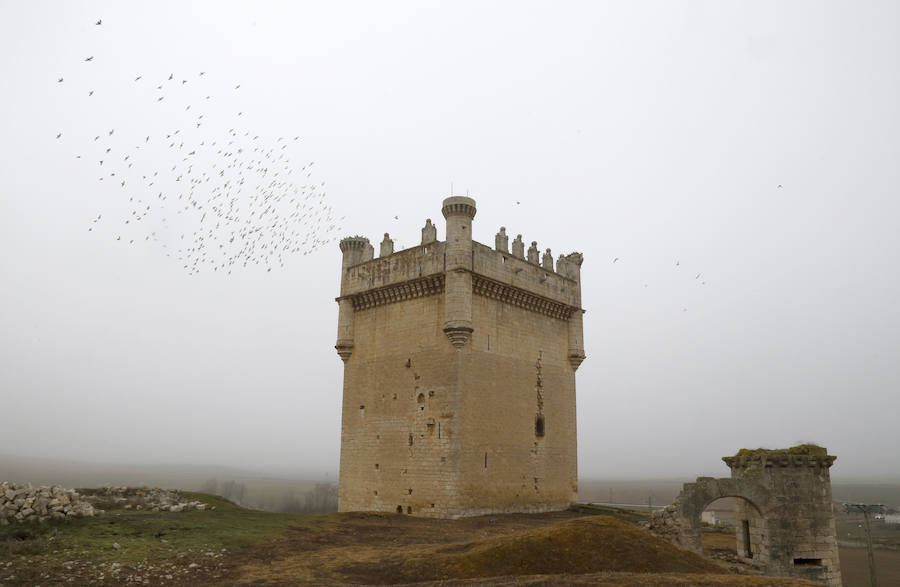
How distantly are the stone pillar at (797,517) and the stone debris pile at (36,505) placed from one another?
18.7 metres

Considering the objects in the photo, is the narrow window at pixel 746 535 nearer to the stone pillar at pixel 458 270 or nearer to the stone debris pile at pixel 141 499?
the stone pillar at pixel 458 270

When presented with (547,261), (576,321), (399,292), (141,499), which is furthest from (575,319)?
(141,499)

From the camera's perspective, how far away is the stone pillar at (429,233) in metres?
24.8

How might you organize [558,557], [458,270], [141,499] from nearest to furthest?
[558,557]
[141,499]
[458,270]

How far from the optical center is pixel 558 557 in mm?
13109

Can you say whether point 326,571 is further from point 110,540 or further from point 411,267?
point 411,267

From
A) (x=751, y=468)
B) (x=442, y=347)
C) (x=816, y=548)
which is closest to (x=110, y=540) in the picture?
(x=442, y=347)

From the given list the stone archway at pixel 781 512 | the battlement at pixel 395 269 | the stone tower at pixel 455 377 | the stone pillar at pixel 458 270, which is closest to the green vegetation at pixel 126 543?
the stone tower at pixel 455 377

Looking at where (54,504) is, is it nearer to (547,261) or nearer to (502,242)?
(502,242)

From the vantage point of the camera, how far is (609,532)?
560 inches

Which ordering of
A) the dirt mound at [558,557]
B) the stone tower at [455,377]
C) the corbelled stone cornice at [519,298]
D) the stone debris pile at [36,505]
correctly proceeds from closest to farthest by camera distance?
the dirt mound at [558,557]
the stone debris pile at [36,505]
the stone tower at [455,377]
the corbelled stone cornice at [519,298]

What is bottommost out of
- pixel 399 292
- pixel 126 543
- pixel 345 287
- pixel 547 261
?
pixel 126 543

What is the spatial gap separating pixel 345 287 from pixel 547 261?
9.61 m

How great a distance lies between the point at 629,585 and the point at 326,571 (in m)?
6.60
